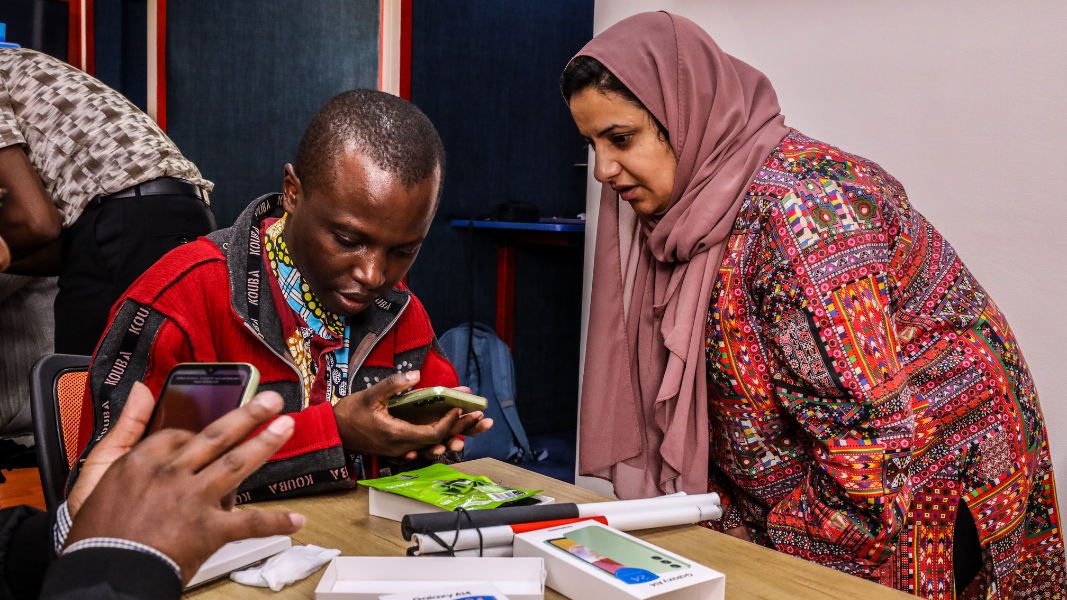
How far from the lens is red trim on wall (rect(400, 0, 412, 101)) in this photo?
12.9ft

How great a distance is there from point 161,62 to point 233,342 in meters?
2.72

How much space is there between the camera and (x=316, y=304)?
1352mm

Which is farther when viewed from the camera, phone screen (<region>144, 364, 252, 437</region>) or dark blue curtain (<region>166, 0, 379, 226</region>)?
dark blue curtain (<region>166, 0, 379, 226</region>)

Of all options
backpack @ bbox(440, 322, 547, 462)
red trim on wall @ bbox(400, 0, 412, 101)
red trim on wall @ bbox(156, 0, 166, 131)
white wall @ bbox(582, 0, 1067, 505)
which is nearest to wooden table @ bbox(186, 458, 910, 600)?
white wall @ bbox(582, 0, 1067, 505)

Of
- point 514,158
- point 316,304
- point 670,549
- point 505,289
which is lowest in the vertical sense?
point 505,289

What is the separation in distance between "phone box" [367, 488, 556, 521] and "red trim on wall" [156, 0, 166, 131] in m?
2.93

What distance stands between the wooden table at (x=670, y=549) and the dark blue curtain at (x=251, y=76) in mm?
2868

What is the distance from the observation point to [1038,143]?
2.01 m

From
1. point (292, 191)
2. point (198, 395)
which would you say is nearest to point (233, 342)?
point (292, 191)

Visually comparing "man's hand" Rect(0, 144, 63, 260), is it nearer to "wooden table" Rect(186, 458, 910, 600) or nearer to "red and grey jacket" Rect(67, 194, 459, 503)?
"red and grey jacket" Rect(67, 194, 459, 503)

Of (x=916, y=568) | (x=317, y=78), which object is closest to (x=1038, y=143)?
(x=916, y=568)

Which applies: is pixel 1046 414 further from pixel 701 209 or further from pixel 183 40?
pixel 183 40

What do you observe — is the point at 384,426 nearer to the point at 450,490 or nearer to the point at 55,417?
the point at 450,490

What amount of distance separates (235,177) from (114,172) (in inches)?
63.8
